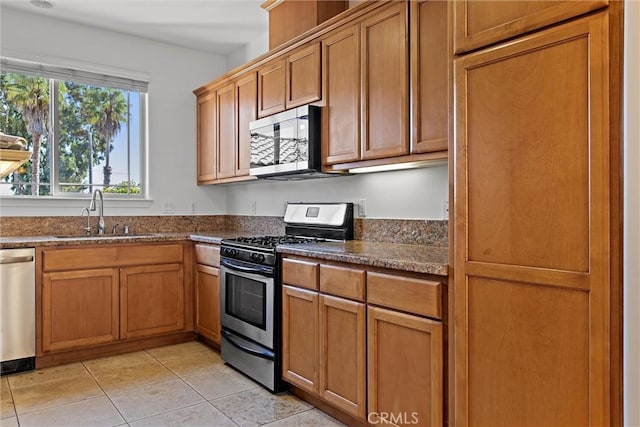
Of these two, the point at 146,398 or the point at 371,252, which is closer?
the point at 371,252

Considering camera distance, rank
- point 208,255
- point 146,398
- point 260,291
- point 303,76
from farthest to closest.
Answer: point 208,255 < point 303,76 < point 260,291 < point 146,398

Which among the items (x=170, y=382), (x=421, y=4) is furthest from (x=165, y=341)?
(x=421, y=4)

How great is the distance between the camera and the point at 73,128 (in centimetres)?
398

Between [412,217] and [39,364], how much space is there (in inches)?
110

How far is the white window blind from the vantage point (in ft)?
12.1

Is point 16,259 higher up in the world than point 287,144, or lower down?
lower down

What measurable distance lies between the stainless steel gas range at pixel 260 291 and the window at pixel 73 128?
1614mm

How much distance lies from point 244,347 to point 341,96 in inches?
68.2

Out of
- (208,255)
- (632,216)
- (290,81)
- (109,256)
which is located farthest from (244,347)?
(632,216)

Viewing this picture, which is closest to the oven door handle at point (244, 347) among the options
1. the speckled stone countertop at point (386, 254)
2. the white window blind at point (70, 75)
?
the speckled stone countertop at point (386, 254)

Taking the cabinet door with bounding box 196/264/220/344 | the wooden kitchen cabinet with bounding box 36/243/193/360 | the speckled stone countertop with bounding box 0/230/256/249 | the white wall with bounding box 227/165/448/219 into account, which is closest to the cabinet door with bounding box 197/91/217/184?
the white wall with bounding box 227/165/448/219

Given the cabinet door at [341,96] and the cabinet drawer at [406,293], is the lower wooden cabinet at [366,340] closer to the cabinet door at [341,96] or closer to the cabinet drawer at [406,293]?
the cabinet drawer at [406,293]

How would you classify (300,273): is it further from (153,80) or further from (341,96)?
(153,80)

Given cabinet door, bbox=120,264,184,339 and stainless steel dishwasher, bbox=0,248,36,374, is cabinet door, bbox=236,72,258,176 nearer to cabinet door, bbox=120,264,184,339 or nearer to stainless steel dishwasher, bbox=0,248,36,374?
cabinet door, bbox=120,264,184,339
